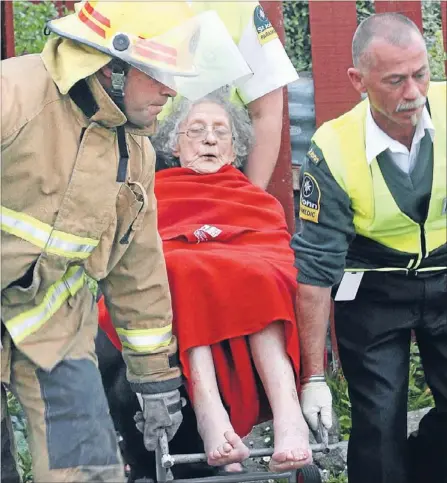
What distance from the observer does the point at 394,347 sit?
399 centimetres

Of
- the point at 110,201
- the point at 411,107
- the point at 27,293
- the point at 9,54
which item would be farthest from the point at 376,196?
the point at 9,54

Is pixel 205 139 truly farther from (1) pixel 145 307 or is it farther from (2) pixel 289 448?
(2) pixel 289 448

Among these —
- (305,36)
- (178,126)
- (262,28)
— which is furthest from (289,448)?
(305,36)

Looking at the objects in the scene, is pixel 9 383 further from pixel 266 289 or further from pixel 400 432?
pixel 400 432

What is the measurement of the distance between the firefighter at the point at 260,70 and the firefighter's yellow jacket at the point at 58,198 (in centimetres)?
125

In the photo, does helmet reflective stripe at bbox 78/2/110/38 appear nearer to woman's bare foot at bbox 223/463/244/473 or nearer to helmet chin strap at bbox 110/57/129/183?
helmet chin strap at bbox 110/57/129/183

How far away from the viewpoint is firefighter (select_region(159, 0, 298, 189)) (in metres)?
4.55

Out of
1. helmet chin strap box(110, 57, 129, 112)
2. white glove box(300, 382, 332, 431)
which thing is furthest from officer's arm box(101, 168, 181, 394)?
white glove box(300, 382, 332, 431)

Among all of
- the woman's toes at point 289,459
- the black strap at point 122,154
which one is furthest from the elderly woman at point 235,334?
the black strap at point 122,154

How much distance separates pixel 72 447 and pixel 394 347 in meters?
1.36

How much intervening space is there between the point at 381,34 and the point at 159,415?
1.48m

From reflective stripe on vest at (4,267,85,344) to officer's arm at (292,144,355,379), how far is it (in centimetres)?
86

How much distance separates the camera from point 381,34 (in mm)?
3855

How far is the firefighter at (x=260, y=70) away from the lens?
455cm
